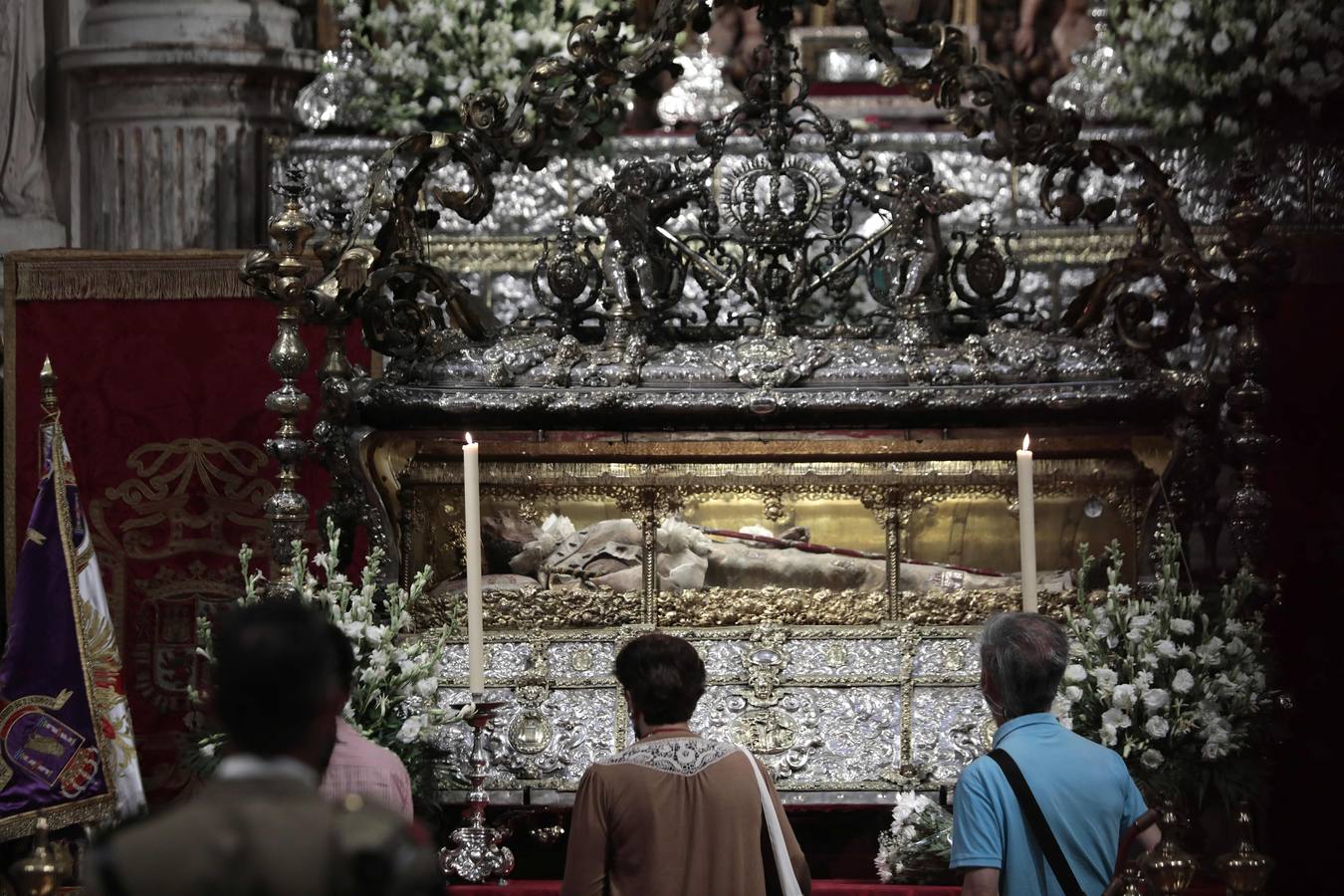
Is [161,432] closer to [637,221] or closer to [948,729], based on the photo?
[637,221]

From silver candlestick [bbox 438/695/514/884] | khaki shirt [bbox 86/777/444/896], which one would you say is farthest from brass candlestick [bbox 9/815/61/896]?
khaki shirt [bbox 86/777/444/896]

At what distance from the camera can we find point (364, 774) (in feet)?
11.8

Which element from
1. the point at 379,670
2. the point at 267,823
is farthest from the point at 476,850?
the point at 267,823

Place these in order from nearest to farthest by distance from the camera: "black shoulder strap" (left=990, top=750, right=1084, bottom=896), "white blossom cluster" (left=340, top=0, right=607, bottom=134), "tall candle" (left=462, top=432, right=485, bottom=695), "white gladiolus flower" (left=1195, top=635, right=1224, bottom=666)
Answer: "black shoulder strap" (left=990, top=750, right=1084, bottom=896)
"tall candle" (left=462, top=432, right=485, bottom=695)
"white gladiolus flower" (left=1195, top=635, right=1224, bottom=666)
"white blossom cluster" (left=340, top=0, right=607, bottom=134)

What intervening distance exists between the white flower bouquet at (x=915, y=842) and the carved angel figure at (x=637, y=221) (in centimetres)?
164

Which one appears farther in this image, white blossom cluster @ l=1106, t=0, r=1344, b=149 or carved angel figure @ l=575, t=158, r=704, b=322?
white blossom cluster @ l=1106, t=0, r=1344, b=149

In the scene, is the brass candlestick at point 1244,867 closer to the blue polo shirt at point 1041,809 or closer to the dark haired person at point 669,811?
the blue polo shirt at point 1041,809

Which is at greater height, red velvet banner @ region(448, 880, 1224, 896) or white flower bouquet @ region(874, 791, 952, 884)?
white flower bouquet @ region(874, 791, 952, 884)

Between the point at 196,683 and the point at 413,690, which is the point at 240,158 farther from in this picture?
the point at 413,690

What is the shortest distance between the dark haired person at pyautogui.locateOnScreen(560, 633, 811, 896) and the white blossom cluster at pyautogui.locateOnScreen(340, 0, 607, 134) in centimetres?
385

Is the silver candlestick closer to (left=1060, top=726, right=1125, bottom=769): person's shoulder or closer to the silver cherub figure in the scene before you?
(left=1060, top=726, right=1125, bottom=769): person's shoulder

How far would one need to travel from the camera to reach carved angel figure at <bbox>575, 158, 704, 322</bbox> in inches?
224

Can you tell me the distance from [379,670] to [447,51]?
9.67 ft

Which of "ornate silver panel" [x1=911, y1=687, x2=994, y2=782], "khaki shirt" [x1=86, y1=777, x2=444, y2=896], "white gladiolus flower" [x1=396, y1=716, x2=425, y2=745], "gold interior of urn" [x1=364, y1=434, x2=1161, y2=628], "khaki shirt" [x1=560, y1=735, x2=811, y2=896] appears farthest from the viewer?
"gold interior of urn" [x1=364, y1=434, x2=1161, y2=628]
